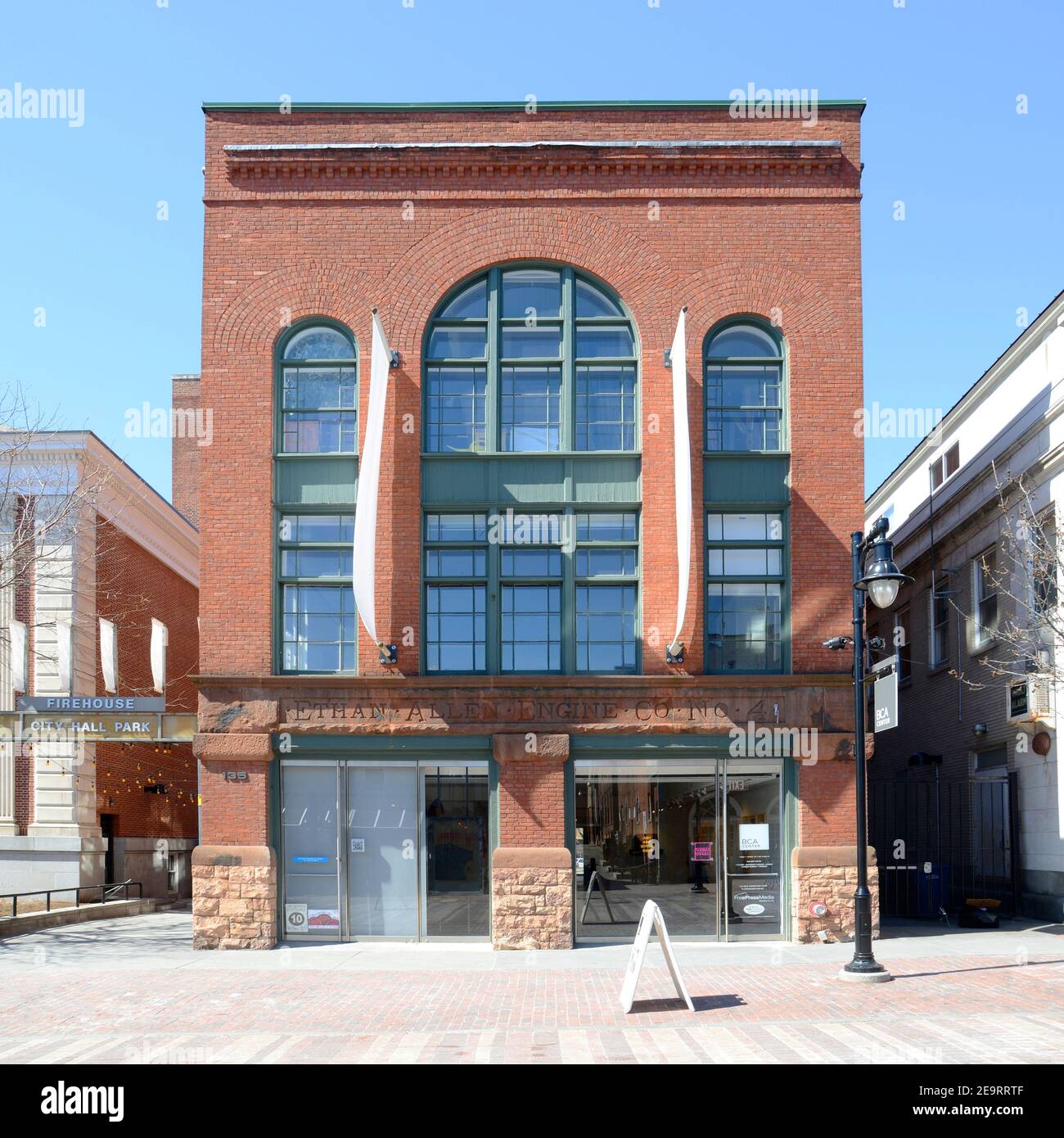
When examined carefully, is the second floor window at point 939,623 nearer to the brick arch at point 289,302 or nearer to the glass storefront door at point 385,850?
the glass storefront door at point 385,850

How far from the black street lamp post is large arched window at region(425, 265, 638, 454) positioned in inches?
209

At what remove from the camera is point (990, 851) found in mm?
25266

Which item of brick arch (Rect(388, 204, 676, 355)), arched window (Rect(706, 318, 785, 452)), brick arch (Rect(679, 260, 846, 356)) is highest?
brick arch (Rect(388, 204, 676, 355))

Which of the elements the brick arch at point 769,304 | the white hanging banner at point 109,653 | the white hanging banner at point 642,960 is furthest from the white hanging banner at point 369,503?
the white hanging banner at point 109,653

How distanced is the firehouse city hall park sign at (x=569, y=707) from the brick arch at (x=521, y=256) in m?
A: 5.57

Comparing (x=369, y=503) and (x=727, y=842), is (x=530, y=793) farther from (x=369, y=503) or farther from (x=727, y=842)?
(x=369, y=503)

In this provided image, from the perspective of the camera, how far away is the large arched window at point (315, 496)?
20344 mm

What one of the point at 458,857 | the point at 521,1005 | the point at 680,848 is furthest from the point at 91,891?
the point at 521,1005

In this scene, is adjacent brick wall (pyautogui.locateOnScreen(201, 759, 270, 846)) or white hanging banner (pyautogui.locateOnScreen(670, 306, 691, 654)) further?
adjacent brick wall (pyautogui.locateOnScreen(201, 759, 270, 846))

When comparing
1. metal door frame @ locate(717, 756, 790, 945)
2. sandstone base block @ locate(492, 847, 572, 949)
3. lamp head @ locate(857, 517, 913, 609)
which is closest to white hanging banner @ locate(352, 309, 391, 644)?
sandstone base block @ locate(492, 847, 572, 949)

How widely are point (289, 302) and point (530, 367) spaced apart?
4058 mm

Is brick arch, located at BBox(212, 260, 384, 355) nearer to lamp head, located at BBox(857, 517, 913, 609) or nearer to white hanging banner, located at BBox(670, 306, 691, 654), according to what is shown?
white hanging banner, located at BBox(670, 306, 691, 654)

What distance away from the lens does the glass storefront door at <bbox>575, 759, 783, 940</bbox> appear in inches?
781
